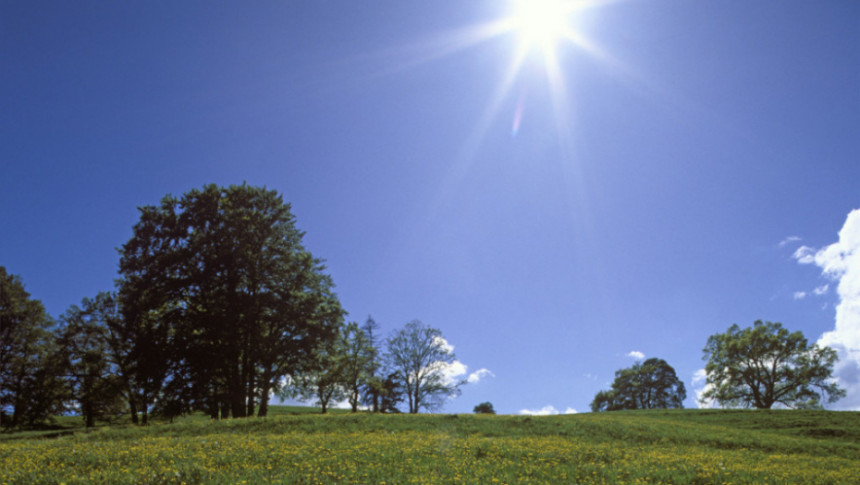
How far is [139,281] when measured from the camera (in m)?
28.3

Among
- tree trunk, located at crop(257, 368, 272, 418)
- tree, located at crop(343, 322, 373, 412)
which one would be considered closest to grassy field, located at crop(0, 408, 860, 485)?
tree trunk, located at crop(257, 368, 272, 418)

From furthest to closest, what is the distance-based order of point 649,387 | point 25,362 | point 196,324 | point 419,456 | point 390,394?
point 649,387
point 390,394
point 25,362
point 196,324
point 419,456

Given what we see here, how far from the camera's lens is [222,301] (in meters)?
29.2

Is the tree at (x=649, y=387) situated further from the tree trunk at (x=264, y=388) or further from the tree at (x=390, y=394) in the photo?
the tree trunk at (x=264, y=388)

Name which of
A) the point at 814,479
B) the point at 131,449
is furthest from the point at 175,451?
the point at 814,479

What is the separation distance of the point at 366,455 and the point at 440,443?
385cm

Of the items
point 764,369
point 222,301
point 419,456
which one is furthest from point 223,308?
point 764,369

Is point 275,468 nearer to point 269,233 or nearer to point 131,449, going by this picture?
point 131,449

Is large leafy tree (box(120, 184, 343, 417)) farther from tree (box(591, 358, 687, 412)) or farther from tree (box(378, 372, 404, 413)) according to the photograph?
tree (box(591, 358, 687, 412))

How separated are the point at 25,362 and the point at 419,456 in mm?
48007

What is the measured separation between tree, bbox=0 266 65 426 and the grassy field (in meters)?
31.5

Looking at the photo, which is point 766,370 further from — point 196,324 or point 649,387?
point 196,324

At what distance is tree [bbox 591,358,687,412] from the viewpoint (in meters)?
81.1

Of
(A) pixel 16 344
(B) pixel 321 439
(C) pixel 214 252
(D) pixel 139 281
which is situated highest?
(C) pixel 214 252
